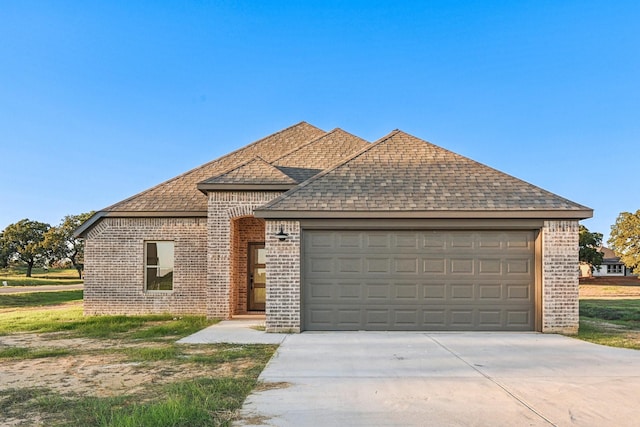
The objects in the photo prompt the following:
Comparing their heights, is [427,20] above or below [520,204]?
above

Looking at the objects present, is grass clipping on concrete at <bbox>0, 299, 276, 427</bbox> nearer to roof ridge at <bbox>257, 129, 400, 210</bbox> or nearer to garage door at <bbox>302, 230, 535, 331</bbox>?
garage door at <bbox>302, 230, 535, 331</bbox>

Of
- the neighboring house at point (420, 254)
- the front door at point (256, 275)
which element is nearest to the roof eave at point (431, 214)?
the neighboring house at point (420, 254)

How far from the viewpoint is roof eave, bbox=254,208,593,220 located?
10398 mm

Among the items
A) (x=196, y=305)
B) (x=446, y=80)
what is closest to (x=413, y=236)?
(x=196, y=305)

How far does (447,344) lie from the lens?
8992 mm

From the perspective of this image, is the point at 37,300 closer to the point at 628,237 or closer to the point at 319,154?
the point at 319,154

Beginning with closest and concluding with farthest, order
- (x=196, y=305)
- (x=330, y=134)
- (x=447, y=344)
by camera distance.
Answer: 1. (x=447, y=344)
2. (x=196, y=305)
3. (x=330, y=134)

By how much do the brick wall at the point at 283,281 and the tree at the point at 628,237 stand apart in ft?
155

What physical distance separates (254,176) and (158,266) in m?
4.39

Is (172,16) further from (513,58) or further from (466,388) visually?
(466,388)

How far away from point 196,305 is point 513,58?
15.9m

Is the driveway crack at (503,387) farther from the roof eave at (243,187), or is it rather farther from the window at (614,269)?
the window at (614,269)

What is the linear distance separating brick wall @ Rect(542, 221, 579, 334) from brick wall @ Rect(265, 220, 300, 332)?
5.61 m

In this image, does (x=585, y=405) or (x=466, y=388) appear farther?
(x=466, y=388)
